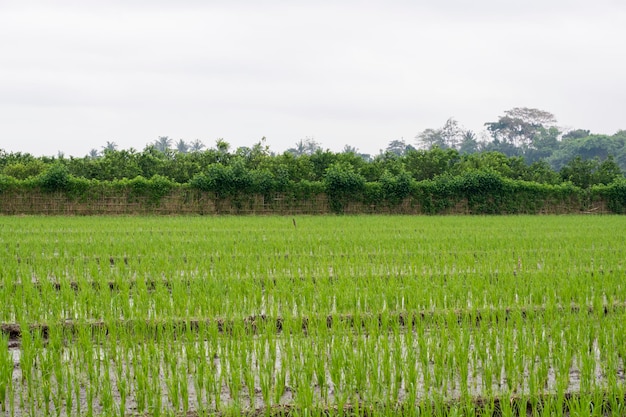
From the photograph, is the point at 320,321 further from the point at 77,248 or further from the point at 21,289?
the point at 77,248

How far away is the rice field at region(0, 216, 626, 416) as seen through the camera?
10.9ft

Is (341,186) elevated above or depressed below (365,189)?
above

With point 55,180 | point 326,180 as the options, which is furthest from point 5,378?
point 326,180

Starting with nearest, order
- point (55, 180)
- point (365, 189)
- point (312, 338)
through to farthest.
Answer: point (312, 338), point (55, 180), point (365, 189)

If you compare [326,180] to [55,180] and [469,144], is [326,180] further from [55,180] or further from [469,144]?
[469,144]

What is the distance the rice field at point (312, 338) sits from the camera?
3.31 m

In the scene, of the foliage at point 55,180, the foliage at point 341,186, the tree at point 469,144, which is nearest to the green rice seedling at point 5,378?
the foliage at point 55,180

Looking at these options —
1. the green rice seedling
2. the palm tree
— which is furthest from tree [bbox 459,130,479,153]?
the green rice seedling

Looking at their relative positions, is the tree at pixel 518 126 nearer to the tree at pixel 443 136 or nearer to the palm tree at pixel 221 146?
the tree at pixel 443 136

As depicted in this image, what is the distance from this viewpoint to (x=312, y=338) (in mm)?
4371

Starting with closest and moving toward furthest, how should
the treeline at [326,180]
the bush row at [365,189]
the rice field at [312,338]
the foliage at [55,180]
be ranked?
the rice field at [312,338] → the foliage at [55,180] → the bush row at [365,189] → the treeline at [326,180]

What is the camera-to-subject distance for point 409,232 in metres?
13.9

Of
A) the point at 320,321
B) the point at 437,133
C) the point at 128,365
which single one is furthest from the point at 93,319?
the point at 437,133

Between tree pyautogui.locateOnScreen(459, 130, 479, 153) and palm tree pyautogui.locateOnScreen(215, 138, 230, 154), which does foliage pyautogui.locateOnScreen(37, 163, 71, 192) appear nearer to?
palm tree pyautogui.locateOnScreen(215, 138, 230, 154)
